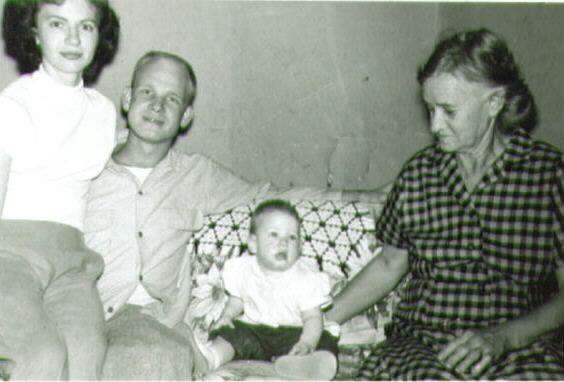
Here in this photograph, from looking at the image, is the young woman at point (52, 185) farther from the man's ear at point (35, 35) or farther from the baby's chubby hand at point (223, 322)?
the baby's chubby hand at point (223, 322)

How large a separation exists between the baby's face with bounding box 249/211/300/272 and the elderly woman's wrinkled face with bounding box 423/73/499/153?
0.54 metres

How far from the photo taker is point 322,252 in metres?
2.34

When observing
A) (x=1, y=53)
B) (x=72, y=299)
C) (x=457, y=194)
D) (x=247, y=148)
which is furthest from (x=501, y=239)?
(x=1, y=53)

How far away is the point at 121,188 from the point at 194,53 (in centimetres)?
90

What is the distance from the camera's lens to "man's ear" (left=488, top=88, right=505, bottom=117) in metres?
1.98

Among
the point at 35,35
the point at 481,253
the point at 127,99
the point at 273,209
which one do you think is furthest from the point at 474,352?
the point at 35,35

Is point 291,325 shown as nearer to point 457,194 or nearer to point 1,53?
point 457,194

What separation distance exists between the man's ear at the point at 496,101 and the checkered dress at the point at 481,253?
0.35 ft

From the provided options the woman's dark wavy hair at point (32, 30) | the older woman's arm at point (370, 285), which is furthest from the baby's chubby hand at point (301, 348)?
the woman's dark wavy hair at point (32, 30)

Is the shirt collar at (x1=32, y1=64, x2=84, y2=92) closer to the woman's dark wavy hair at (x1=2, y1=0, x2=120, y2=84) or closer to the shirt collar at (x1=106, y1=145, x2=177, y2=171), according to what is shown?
the woman's dark wavy hair at (x1=2, y1=0, x2=120, y2=84)

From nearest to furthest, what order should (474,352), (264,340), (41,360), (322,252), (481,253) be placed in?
1. (41,360)
2. (474,352)
3. (481,253)
4. (264,340)
5. (322,252)

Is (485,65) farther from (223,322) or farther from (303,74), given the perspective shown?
(303,74)

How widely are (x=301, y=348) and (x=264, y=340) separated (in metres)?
0.14

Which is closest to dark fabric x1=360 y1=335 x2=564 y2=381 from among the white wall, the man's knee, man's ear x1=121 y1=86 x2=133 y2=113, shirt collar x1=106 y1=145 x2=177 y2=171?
the man's knee
